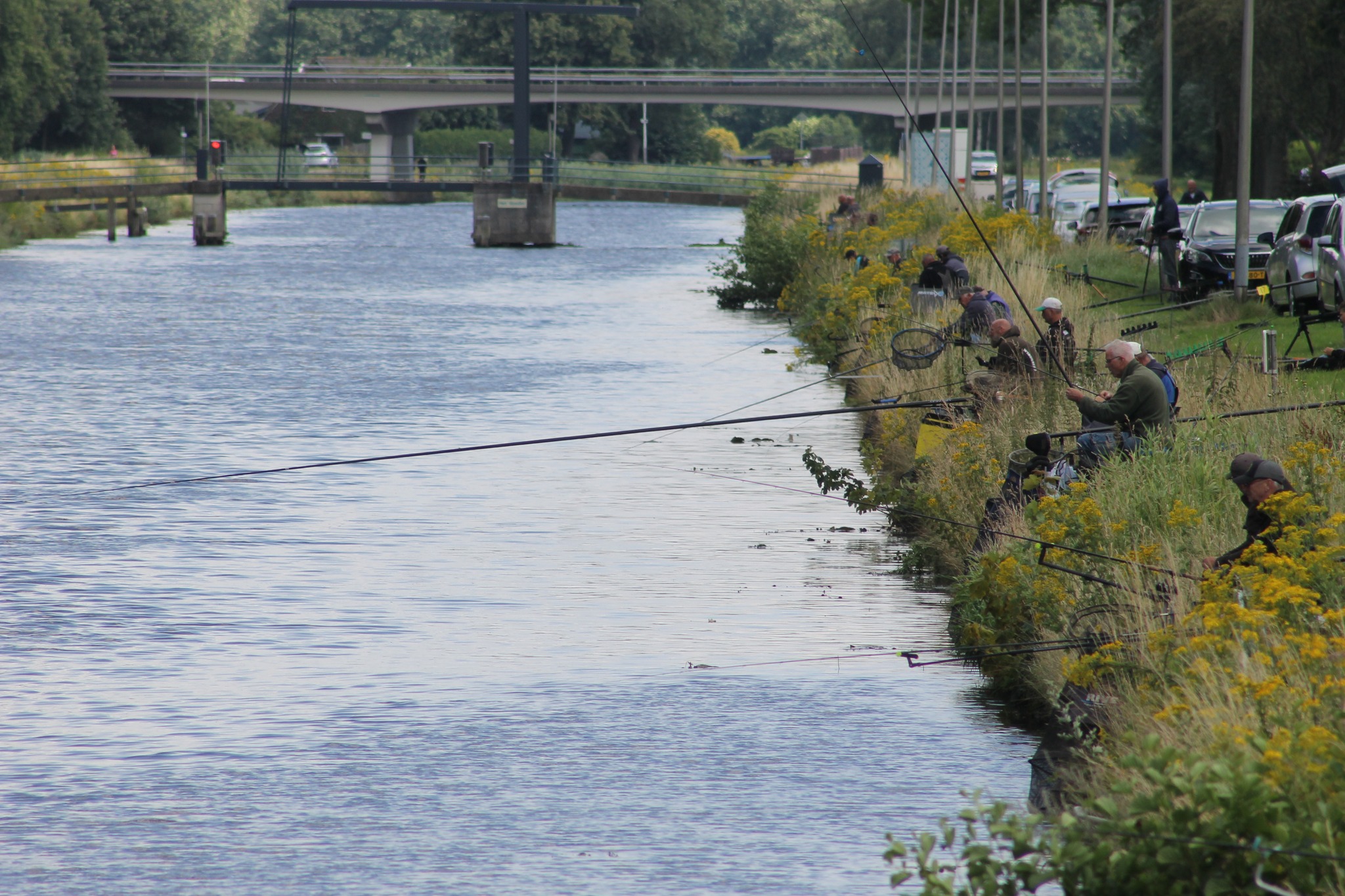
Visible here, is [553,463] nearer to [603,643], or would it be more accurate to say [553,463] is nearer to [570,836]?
[603,643]

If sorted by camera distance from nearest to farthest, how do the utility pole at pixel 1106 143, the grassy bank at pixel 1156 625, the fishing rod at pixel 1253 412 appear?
the grassy bank at pixel 1156 625 → the fishing rod at pixel 1253 412 → the utility pole at pixel 1106 143

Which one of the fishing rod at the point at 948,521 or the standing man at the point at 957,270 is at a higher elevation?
the standing man at the point at 957,270

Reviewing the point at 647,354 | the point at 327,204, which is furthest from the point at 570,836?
the point at 327,204

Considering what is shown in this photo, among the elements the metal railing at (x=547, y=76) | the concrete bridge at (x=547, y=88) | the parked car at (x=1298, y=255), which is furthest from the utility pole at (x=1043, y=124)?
the concrete bridge at (x=547, y=88)

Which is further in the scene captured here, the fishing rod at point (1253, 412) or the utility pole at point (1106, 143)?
the utility pole at point (1106, 143)

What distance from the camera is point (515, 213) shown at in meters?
68.0

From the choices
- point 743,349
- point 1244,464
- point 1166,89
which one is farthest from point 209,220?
point 1244,464

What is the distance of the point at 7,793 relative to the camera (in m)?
9.70

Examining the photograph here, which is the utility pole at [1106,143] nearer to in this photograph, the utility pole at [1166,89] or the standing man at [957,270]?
the utility pole at [1166,89]

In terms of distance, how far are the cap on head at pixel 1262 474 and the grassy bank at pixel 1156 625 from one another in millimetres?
243

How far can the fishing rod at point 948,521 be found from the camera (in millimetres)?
9914

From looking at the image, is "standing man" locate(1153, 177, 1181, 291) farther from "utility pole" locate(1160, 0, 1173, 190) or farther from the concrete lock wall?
the concrete lock wall

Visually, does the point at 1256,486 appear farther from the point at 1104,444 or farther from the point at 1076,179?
the point at 1076,179

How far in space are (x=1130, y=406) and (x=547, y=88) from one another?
9281cm
